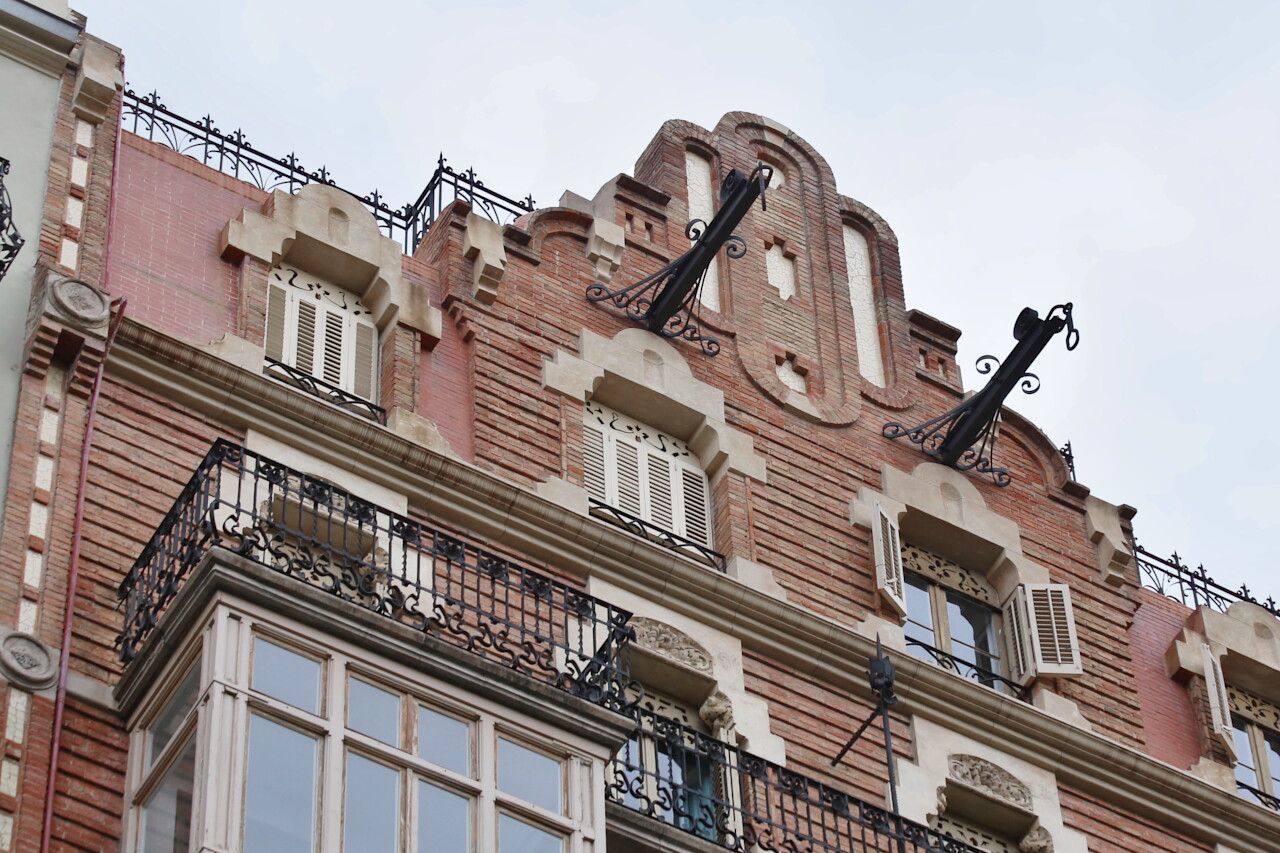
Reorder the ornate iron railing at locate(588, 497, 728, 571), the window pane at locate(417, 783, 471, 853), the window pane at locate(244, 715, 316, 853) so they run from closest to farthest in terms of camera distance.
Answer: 1. the window pane at locate(244, 715, 316, 853)
2. the window pane at locate(417, 783, 471, 853)
3. the ornate iron railing at locate(588, 497, 728, 571)

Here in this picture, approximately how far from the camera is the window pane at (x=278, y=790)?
1736cm

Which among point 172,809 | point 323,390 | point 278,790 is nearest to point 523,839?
point 278,790

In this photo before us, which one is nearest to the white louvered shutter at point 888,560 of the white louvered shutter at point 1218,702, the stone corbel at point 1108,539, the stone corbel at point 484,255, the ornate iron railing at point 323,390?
the stone corbel at point 1108,539

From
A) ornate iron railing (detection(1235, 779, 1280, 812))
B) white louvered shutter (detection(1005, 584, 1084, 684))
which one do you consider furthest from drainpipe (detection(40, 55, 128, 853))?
ornate iron railing (detection(1235, 779, 1280, 812))

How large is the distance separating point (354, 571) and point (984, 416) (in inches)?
364

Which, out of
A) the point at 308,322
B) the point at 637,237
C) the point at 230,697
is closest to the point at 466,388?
the point at 308,322

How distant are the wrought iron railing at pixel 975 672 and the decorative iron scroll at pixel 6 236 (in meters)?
8.92

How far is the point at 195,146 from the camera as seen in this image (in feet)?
83.1

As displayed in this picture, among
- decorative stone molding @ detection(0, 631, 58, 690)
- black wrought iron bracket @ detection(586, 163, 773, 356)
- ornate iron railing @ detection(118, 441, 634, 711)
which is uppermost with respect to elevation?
black wrought iron bracket @ detection(586, 163, 773, 356)

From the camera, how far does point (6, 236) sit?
21984mm

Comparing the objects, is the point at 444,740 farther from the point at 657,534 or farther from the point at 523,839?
the point at 657,534

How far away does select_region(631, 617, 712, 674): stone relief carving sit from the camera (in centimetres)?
2362

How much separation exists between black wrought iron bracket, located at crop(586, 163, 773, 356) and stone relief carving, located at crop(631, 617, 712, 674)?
3.60 metres

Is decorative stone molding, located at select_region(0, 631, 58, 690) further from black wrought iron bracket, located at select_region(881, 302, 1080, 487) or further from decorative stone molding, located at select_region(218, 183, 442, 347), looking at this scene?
black wrought iron bracket, located at select_region(881, 302, 1080, 487)
